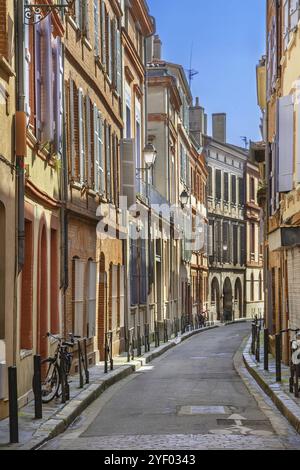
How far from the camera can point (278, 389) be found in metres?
15.7

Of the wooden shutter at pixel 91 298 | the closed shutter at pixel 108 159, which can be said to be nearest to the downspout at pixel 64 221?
the wooden shutter at pixel 91 298

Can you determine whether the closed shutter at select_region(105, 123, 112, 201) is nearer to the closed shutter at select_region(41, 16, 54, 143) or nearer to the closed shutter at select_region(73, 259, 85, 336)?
the closed shutter at select_region(73, 259, 85, 336)

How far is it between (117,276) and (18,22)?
1393 cm

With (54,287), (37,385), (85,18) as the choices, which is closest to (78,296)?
(54,287)

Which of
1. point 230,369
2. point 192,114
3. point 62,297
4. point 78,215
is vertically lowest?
point 230,369

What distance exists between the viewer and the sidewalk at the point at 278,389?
1287 centimetres

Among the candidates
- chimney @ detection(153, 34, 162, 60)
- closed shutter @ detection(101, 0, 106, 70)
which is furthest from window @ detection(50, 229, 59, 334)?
chimney @ detection(153, 34, 162, 60)

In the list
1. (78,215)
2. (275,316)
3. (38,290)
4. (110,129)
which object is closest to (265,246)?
(275,316)

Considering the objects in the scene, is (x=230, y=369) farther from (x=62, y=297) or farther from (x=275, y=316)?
(x=62, y=297)

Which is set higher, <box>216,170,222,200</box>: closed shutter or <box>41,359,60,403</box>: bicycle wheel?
<box>216,170,222,200</box>: closed shutter

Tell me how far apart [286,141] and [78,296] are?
5413 mm

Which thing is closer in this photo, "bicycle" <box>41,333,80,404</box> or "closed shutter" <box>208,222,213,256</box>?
"bicycle" <box>41,333,80,404</box>

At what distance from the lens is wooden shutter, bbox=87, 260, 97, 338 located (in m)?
21.3

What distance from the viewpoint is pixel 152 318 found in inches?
1379
